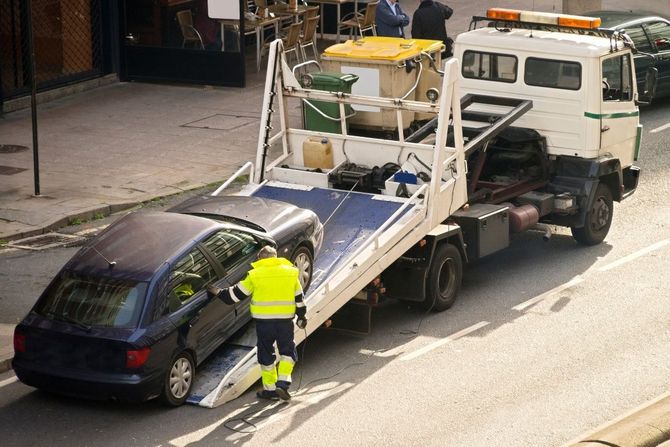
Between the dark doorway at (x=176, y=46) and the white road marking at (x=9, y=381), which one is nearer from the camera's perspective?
the white road marking at (x=9, y=381)

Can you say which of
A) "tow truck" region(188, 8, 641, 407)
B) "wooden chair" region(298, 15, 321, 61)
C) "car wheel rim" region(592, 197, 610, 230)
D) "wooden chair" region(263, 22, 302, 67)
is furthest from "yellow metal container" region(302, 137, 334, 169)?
"wooden chair" region(298, 15, 321, 61)

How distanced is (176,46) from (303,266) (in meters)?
12.2

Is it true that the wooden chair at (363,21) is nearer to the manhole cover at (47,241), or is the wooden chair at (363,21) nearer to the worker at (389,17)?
the worker at (389,17)

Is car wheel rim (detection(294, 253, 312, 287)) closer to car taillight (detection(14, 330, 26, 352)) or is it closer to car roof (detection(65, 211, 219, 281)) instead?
car roof (detection(65, 211, 219, 281))

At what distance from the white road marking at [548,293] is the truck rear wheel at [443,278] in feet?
2.34

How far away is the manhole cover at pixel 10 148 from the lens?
20717mm

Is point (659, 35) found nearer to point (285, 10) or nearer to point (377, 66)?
point (377, 66)

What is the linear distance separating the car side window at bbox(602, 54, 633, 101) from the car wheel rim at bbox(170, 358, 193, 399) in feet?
22.8

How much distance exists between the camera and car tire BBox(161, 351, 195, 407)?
1179 cm

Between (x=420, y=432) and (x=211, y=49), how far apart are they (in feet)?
46.6

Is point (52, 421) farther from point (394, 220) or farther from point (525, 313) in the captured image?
point (525, 313)

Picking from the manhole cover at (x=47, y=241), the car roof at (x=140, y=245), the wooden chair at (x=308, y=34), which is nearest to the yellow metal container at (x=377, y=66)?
the manhole cover at (x=47, y=241)

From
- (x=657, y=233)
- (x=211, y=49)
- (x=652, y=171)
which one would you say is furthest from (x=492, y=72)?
(x=211, y=49)

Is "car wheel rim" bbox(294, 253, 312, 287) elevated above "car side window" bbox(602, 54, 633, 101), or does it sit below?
below
